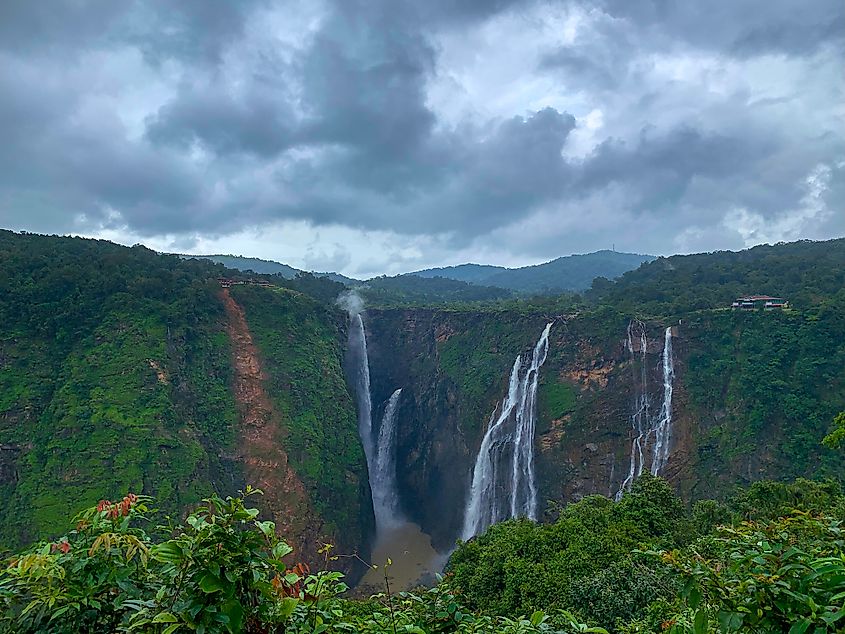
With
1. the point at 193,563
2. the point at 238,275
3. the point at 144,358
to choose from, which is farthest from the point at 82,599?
the point at 238,275

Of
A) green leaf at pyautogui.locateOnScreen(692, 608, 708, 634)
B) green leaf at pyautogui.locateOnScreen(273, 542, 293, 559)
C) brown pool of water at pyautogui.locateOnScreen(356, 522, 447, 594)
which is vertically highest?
green leaf at pyautogui.locateOnScreen(273, 542, 293, 559)

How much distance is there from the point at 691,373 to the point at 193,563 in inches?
998

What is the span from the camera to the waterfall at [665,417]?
22.0 meters

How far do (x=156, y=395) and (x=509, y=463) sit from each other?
16.6 metres

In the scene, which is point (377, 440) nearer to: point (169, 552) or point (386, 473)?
point (386, 473)

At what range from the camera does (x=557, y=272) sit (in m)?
A: 118

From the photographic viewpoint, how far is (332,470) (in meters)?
24.0

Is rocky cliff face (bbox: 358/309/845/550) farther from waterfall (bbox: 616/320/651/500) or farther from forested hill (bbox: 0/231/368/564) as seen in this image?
forested hill (bbox: 0/231/368/564)

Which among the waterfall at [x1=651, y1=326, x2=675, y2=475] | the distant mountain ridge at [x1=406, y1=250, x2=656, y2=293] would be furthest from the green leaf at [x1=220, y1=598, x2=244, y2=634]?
the distant mountain ridge at [x1=406, y1=250, x2=656, y2=293]

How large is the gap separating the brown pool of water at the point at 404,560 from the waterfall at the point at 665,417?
11.0 metres

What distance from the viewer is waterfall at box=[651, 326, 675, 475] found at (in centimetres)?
2202

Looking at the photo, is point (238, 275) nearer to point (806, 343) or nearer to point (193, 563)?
point (806, 343)

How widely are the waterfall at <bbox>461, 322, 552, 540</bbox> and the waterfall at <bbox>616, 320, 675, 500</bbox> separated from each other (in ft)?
14.4

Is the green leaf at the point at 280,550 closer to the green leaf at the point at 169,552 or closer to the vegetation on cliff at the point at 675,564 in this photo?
the green leaf at the point at 169,552
